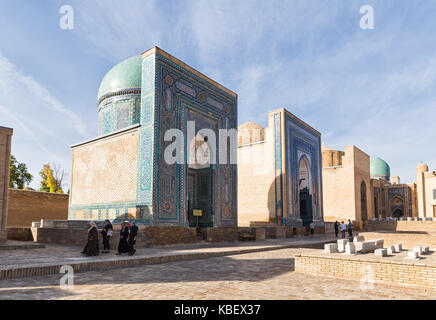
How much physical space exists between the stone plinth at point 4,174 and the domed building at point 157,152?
3.26m

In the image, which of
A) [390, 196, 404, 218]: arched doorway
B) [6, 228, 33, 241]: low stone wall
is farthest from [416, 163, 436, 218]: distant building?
[6, 228, 33, 241]: low stone wall

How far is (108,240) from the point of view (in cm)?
936

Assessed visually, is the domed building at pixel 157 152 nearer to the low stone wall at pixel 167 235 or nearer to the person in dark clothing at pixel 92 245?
the low stone wall at pixel 167 235

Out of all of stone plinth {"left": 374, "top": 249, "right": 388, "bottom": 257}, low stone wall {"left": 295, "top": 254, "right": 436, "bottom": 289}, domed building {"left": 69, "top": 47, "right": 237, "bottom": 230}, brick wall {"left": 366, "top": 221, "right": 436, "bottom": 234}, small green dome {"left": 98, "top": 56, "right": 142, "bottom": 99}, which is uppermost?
small green dome {"left": 98, "top": 56, "right": 142, "bottom": 99}

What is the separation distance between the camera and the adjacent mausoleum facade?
1858 centimetres

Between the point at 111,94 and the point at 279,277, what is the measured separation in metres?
12.9

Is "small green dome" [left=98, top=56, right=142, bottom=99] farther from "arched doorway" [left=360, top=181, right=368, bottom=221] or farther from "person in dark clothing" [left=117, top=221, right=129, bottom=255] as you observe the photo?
"arched doorway" [left=360, top=181, right=368, bottom=221]

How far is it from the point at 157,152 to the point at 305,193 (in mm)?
12364

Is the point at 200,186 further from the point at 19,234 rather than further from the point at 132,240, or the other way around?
the point at 19,234

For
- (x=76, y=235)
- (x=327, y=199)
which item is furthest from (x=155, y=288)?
(x=327, y=199)

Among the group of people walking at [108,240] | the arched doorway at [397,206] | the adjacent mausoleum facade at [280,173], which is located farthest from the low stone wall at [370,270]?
the arched doorway at [397,206]

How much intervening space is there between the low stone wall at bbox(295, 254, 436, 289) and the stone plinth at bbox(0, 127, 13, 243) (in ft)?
29.7

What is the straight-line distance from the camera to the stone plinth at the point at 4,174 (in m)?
10.6

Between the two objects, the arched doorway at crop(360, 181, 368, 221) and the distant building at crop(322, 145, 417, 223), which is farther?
the arched doorway at crop(360, 181, 368, 221)
